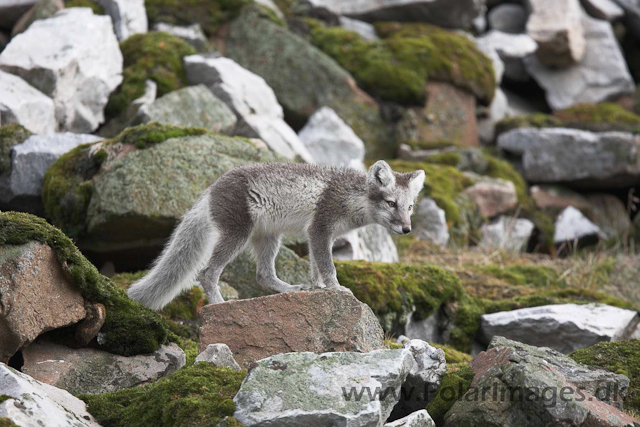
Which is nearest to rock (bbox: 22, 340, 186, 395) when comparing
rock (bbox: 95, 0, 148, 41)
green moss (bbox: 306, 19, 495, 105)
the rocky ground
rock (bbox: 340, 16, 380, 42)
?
the rocky ground

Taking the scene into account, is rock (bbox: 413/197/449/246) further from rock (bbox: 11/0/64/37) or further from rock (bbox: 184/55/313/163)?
rock (bbox: 11/0/64/37)

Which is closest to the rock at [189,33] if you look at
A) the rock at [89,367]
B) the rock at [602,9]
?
the rock at [89,367]

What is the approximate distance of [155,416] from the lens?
507 cm

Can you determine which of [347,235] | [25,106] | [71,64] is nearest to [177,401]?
[347,235]

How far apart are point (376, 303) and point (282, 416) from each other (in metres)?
3.93

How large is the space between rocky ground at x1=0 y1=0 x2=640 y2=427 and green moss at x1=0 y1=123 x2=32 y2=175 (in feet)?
0.17

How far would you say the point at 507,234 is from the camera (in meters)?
13.7

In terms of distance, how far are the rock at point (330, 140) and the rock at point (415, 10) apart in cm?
549

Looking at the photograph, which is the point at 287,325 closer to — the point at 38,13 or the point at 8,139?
the point at 8,139

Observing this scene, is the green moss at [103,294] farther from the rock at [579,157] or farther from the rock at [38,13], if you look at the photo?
the rock at [579,157]

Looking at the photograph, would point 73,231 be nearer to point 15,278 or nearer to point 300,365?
point 15,278

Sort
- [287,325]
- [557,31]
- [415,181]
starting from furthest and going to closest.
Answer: [557,31] < [415,181] < [287,325]

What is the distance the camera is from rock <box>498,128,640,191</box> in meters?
16.7

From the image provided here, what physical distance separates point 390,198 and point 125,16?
357 inches
